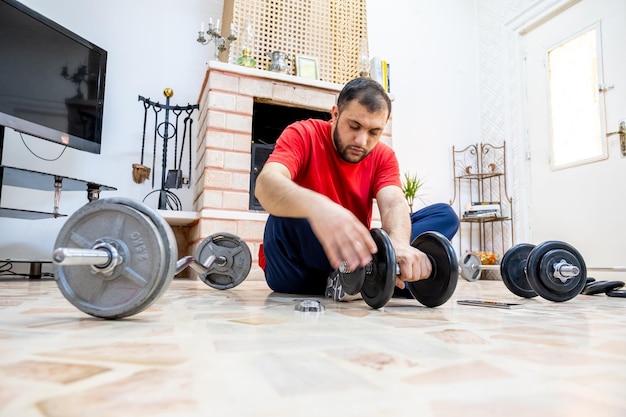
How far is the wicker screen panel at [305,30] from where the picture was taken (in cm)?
342

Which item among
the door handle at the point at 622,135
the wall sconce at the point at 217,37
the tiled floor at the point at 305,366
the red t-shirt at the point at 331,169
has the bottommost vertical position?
the tiled floor at the point at 305,366

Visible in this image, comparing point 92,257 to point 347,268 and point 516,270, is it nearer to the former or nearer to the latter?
point 347,268

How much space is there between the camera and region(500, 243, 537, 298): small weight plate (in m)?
1.79

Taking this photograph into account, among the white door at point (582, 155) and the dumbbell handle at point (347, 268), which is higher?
the white door at point (582, 155)

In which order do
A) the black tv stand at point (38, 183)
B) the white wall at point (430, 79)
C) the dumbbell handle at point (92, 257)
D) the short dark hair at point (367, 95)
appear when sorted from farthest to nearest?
1. the white wall at point (430, 79)
2. the black tv stand at point (38, 183)
3. the short dark hair at point (367, 95)
4. the dumbbell handle at point (92, 257)

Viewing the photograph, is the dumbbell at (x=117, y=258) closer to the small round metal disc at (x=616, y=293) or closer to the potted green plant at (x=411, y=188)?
the small round metal disc at (x=616, y=293)

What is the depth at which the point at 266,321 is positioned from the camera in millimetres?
994

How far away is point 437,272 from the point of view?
131cm

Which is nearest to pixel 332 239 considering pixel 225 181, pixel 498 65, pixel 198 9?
pixel 225 181

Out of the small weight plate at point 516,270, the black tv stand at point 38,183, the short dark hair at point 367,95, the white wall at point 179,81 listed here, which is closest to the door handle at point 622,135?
the white wall at point 179,81

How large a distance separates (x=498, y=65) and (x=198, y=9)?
2.96 metres

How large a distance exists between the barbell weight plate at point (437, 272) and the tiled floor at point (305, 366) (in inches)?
7.8

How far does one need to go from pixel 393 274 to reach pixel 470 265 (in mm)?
2365

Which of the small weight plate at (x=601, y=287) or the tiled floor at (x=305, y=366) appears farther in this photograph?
the small weight plate at (x=601, y=287)
